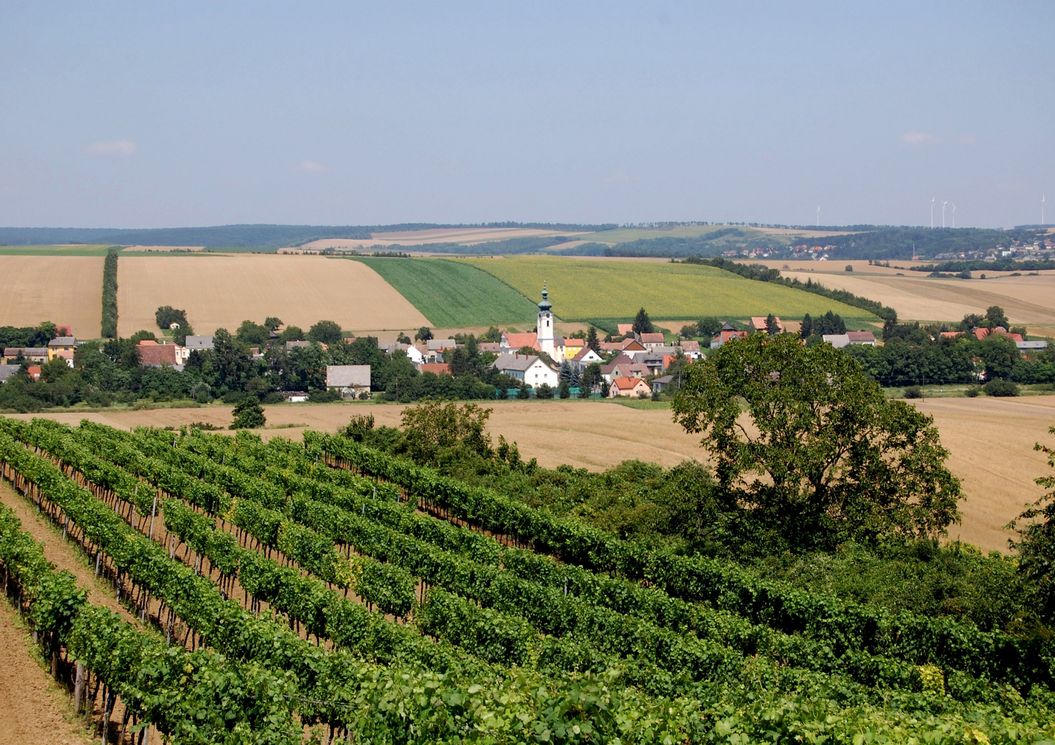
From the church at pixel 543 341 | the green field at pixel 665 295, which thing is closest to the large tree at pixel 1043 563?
the church at pixel 543 341

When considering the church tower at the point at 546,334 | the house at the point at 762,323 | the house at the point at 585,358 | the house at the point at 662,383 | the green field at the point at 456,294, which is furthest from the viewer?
the green field at the point at 456,294

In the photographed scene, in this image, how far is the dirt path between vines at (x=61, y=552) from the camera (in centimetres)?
3691

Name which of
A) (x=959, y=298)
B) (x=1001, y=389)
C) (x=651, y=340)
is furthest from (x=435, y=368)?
(x=959, y=298)

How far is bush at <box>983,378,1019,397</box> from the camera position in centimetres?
9494

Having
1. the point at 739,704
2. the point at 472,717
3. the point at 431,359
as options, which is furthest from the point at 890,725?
the point at 431,359

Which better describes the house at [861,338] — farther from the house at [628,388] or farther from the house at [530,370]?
the house at [530,370]

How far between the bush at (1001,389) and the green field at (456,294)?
242 feet

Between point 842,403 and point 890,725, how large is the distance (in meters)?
24.1

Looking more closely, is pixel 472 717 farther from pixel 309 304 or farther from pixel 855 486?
pixel 309 304

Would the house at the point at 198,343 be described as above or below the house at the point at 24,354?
above

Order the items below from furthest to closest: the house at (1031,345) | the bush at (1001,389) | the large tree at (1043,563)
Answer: the house at (1031,345)
the bush at (1001,389)
the large tree at (1043,563)

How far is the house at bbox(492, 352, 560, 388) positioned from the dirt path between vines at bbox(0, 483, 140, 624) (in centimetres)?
7051

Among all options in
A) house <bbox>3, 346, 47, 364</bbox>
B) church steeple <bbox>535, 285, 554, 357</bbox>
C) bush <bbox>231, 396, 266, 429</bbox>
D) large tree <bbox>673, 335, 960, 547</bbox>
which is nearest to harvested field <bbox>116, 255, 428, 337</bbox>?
house <bbox>3, 346, 47, 364</bbox>

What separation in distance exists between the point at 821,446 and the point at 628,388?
225 ft
